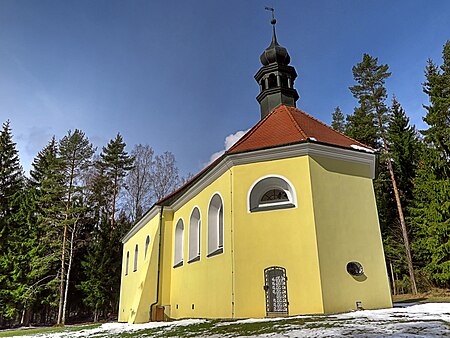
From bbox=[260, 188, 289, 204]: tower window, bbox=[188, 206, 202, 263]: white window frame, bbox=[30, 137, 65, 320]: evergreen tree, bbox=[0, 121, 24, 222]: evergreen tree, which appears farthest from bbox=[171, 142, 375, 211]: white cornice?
bbox=[0, 121, 24, 222]: evergreen tree

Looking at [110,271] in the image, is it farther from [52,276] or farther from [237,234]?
[237,234]

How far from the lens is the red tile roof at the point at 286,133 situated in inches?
439

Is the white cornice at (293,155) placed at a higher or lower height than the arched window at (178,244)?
higher

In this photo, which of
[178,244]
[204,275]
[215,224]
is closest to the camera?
[204,275]

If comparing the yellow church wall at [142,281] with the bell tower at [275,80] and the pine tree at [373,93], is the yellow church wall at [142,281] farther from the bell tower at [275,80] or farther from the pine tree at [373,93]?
the pine tree at [373,93]

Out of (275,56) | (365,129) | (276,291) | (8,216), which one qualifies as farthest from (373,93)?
(8,216)

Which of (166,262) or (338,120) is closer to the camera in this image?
(166,262)

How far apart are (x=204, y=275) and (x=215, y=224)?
1.85 m

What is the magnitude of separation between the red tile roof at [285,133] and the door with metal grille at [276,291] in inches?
146

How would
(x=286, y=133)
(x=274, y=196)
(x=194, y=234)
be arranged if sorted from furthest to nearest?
(x=194, y=234)
(x=286, y=133)
(x=274, y=196)

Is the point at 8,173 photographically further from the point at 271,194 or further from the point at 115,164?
the point at 271,194

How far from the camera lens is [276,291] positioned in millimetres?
9641

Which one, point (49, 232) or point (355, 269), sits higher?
point (49, 232)

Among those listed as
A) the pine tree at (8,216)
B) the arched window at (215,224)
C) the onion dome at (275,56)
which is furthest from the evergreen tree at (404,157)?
the pine tree at (8,216)
